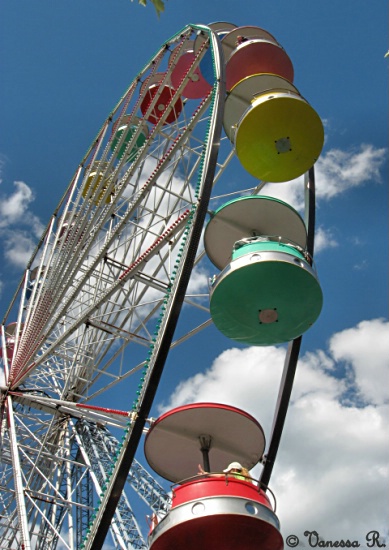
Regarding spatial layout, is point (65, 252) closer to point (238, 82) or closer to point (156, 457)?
point (238, 82)

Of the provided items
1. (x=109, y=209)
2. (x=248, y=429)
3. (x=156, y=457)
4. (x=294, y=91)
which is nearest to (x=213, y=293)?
(x=248, y=429)

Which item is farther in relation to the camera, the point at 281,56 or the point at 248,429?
the point at 281,56

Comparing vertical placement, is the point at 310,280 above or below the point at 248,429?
above

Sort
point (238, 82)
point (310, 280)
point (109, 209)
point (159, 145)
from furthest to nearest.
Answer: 1. point (159, 145)
2. point (109, 209)
3. point (238, 82)
4. point (310, 280)

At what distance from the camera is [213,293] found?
7.05 metres

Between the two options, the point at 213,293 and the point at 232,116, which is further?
the point at 232,116

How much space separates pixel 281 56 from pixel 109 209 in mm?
4611

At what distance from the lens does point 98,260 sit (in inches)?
443

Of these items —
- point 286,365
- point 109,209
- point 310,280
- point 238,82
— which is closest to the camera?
point 310,280

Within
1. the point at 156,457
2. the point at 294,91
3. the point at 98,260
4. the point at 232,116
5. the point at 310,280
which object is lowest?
the point at 156,457

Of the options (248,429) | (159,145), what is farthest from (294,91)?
(248,429)

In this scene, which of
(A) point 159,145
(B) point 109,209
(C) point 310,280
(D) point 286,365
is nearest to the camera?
(C) point 310,280

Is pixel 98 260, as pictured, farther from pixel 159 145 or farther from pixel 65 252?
pixel 159 145

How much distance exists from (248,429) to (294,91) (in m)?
5.66
